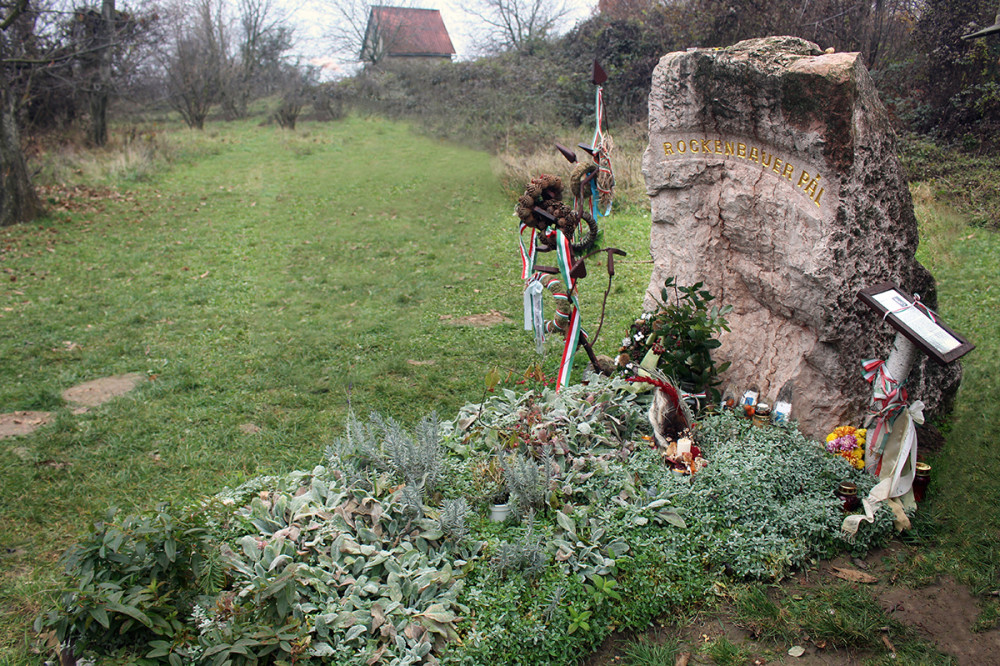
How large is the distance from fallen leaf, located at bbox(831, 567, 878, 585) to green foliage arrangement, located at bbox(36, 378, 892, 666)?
0.49 feet

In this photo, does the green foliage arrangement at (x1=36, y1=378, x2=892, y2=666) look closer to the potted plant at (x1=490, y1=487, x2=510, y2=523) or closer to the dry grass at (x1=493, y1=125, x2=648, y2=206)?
the potted plant at (x1=490, y1=487, x2=510, y2=523)

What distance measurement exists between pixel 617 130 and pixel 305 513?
15246mm

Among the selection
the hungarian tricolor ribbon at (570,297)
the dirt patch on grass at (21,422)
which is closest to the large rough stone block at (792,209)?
the hungarian tricolor ribbon at (570,297)

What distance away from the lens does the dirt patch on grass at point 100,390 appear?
5.73m

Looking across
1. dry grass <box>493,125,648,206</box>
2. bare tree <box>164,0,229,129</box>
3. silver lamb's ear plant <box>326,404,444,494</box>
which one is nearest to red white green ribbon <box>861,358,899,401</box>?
silver lamb's ear plant <box>326,404,444,494</box>

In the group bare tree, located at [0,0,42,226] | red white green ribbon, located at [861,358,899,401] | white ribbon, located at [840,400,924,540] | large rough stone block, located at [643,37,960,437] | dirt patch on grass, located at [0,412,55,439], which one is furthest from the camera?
bare tree, located at [0,0,42,226]

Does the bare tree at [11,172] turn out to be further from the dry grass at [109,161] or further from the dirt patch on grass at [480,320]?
the dirt patch on grass at [480,320]

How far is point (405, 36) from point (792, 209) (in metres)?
28.0

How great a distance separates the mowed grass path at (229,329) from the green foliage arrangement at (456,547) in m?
0.74

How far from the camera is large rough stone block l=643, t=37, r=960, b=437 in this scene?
414 cm

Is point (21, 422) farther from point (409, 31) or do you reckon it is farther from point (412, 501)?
point (409, 31)

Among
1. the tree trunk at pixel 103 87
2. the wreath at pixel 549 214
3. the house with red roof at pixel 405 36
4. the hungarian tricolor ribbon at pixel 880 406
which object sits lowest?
the hungarian tricolor ribbon at pixel 880 406

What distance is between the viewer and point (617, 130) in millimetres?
17000

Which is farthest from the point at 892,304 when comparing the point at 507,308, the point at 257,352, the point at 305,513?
the point at 257,352
